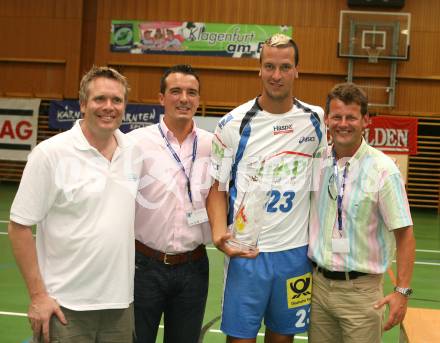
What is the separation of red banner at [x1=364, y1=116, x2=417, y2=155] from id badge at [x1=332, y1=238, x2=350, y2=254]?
10813 mm

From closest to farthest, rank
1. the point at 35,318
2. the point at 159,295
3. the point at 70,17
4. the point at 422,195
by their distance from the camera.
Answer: the point at 35,318
the point at 159,295
the point at 422,195
the point at 70,17

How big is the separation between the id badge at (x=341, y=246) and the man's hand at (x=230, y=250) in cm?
41

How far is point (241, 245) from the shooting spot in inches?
125

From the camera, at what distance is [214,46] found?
15.7 metres

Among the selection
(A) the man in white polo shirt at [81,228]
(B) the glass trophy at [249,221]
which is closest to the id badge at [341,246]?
(B) the glass trophy at [249,221]

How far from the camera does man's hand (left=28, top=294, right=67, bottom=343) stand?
2689 mm

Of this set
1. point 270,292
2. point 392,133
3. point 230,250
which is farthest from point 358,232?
point 392,133

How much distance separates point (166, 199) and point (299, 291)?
35.0 inches

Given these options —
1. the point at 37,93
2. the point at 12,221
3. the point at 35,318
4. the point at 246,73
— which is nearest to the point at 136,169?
the point at 12,221

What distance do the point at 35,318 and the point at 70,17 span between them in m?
14.8

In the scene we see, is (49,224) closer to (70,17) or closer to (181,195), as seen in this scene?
(181,195)

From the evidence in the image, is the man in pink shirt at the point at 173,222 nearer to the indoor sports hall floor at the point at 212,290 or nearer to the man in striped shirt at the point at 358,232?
the man in striped shirt at the point at 358,232

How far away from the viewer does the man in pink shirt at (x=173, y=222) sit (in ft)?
11.1

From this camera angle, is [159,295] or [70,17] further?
[70,17]
